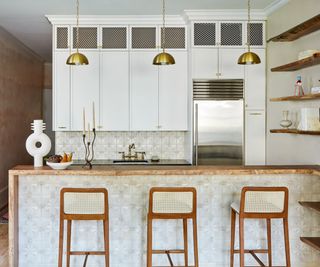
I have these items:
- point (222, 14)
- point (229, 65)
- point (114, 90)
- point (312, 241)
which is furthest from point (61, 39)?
point (312, 241)

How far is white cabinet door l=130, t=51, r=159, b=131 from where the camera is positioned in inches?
205

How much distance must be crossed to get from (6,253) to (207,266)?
226cm

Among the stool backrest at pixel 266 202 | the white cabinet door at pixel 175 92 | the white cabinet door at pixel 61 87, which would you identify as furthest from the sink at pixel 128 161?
the stool backrest at pixel 266 202

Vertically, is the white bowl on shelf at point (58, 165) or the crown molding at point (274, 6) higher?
the crown molding at point (274, 6)

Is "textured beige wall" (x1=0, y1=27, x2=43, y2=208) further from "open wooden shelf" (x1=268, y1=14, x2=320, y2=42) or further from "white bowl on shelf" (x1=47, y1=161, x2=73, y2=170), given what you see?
"open wooden shelf" (x1=268, y1=14, x2=320, y2=42)

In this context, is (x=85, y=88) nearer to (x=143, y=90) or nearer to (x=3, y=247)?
(x=143, y=90)

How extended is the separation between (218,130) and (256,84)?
34.4 inches

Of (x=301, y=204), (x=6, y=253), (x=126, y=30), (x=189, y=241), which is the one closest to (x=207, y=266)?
(x=189, y=241)

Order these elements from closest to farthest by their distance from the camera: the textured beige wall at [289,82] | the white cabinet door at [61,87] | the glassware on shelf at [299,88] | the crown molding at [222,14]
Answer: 1. the textured beige wall at [289,82]
2. the glassware on shelf at [299,88]
3. the crown molding at [222,14]
4. the white cabinet door at [61,87]

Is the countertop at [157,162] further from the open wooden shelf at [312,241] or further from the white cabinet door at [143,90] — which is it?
the open wooden shelf at [312,241]

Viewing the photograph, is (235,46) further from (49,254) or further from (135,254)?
(49,254)

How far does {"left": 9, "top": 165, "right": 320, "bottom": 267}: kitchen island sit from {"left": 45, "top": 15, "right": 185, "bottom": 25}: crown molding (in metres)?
Result: 2.56

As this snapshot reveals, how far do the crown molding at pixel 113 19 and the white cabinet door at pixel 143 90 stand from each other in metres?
0.46

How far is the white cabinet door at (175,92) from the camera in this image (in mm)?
5219
